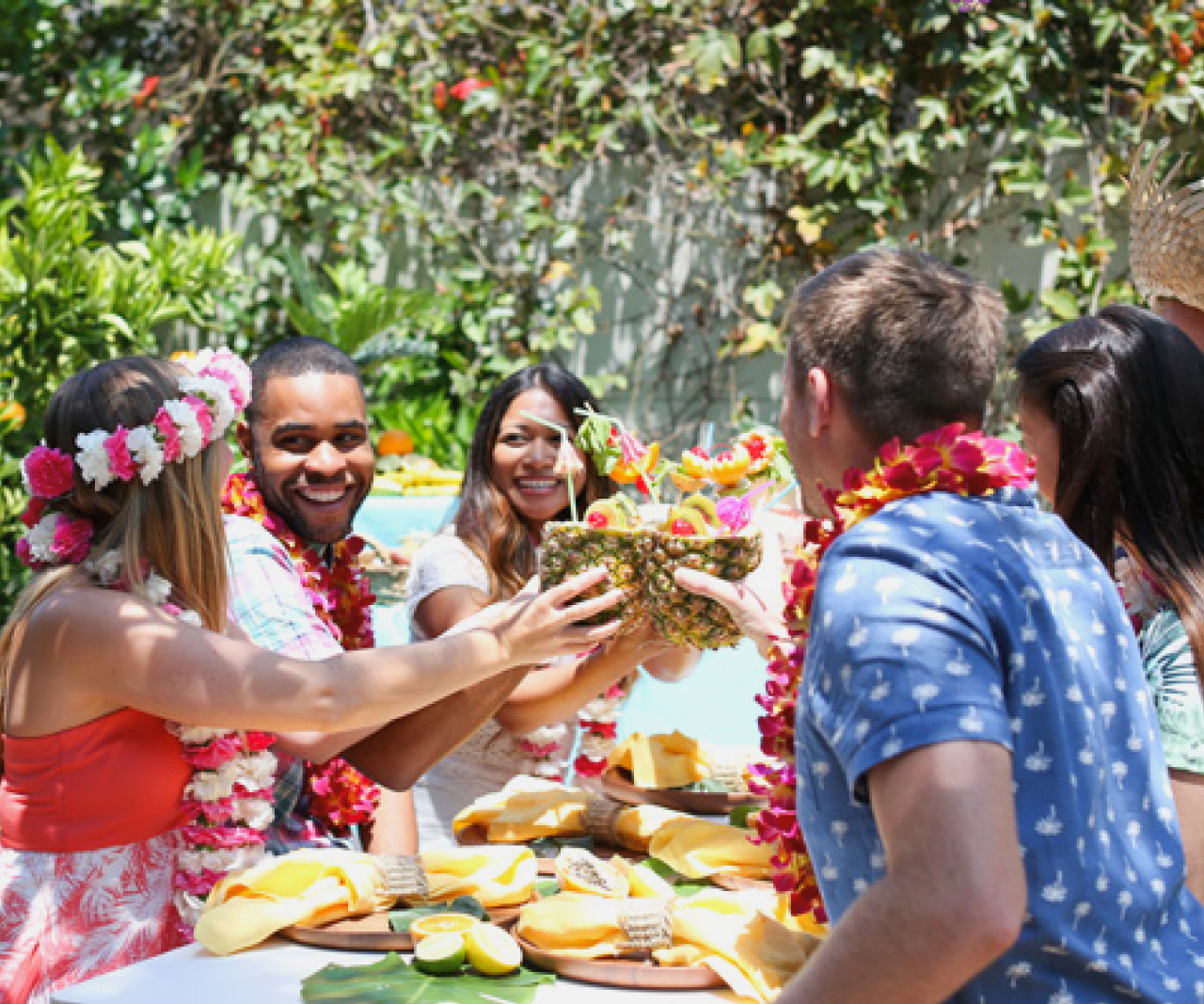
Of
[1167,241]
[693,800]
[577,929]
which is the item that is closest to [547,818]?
[693,800]

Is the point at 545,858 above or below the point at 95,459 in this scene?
below

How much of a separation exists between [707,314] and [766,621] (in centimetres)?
435

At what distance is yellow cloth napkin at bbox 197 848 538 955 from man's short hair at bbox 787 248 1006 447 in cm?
110

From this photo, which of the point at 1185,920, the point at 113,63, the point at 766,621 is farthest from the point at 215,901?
the point at 113,63

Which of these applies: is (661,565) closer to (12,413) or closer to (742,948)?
(742,948)

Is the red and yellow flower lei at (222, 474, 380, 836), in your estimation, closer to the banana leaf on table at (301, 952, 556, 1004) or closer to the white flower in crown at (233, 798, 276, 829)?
the white flower in crown at (233, 798, 276, 829)

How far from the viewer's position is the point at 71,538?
2414mm

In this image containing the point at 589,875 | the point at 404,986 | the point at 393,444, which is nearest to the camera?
the point at 404,986

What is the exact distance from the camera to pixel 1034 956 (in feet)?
4.37

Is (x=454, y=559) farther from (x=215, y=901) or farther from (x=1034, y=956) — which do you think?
(x=1034, y=956)

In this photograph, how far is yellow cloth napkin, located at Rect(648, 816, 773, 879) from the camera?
7.79 feet

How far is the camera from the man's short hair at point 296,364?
3.20 metres

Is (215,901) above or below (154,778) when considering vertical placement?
below

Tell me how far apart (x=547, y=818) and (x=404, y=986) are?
2.50 ft
